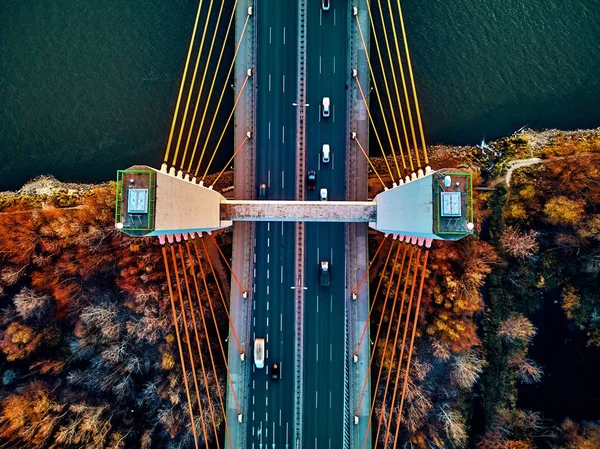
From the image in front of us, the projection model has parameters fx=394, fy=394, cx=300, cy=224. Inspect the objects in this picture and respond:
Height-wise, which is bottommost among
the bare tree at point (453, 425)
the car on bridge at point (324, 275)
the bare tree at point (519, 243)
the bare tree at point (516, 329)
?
the bare tree at point (453, 425)

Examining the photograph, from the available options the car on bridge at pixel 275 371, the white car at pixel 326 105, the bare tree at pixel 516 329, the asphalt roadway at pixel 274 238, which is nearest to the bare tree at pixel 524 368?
the bare tree at pixel 516 329

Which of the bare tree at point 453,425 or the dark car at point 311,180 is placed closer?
the bare tree at point 453,425

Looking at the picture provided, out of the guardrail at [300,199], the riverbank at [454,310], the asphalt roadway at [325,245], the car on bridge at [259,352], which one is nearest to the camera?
the riverbank at [454,310]

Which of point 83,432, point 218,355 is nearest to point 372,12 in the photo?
point 218,355

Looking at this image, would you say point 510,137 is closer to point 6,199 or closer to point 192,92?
point 192,92

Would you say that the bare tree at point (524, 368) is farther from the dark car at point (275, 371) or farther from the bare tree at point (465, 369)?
the dark car at point (275, 371)

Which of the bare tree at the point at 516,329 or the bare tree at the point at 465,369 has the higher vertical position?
the bare tree at the point at 516,329

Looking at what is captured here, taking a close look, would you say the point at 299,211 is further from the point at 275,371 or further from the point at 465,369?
the point at 465,369
